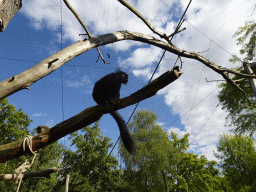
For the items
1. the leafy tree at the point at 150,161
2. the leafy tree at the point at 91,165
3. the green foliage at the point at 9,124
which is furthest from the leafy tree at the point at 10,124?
the leafy tree at the point at 150,161

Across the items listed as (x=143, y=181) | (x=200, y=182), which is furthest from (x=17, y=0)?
(x=200, y=182)

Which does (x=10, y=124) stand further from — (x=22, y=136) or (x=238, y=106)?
(x=238, y=106)

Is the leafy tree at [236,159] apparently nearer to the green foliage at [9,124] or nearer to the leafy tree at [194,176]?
the leafy tree at [194,176]

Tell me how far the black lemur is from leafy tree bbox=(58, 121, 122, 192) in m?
19.6

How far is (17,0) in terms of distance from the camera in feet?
5.90

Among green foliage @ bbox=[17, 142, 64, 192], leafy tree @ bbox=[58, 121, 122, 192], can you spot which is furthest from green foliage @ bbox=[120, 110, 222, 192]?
green foliage @ bbox=[17, 142, 64, 192]

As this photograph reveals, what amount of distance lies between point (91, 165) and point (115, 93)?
70.1 ft

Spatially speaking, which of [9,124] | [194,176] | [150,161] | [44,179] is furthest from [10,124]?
[194,176]

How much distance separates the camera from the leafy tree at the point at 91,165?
65.8 ft

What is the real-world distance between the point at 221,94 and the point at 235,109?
5.19 ft

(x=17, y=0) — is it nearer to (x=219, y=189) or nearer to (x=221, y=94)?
(x=221, y=94)

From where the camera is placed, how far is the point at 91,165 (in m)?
21.7

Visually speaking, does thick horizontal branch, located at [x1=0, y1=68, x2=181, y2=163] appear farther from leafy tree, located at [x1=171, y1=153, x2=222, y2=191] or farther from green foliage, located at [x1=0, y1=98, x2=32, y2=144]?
leafy tree, located at [x1=171, y1=153, x2=222, y2=191]

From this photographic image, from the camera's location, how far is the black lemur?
8.23 ft
